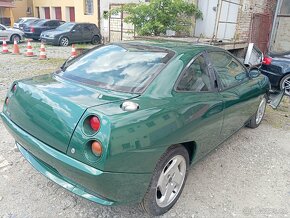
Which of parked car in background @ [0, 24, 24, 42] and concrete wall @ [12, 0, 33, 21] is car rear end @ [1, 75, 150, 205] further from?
concrete wall @ [12, 0, 33, 21]

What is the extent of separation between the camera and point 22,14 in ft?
98.7

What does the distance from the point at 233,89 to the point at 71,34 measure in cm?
1452

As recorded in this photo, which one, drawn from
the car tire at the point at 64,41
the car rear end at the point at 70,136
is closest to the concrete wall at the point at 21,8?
the car tire at the point at 64,41

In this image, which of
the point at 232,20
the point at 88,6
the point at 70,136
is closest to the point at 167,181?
the point at 70,136

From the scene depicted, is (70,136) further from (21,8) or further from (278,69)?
(21,8)

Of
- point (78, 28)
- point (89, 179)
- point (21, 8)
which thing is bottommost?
point (89, 179)

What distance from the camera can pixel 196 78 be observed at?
279 centimetres

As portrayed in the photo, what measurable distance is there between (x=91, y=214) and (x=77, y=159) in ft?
2.48

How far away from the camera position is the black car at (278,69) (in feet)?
23.2

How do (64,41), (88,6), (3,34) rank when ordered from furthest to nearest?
(88,6) < (64,41) < (3,34)

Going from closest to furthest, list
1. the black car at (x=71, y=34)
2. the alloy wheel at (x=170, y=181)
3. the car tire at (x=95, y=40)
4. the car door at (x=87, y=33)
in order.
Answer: the alloy wheel at (x=170, y=181) → the black car at (x=71, y=34) → the car door at (x=87, y=33) → the car tire at (x=95, y=40)

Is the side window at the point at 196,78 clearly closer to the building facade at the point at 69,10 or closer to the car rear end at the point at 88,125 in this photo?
the car rear end at the point at 88,125

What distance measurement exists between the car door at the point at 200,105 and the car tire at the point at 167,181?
0.21 m

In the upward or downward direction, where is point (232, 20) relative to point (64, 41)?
upward
